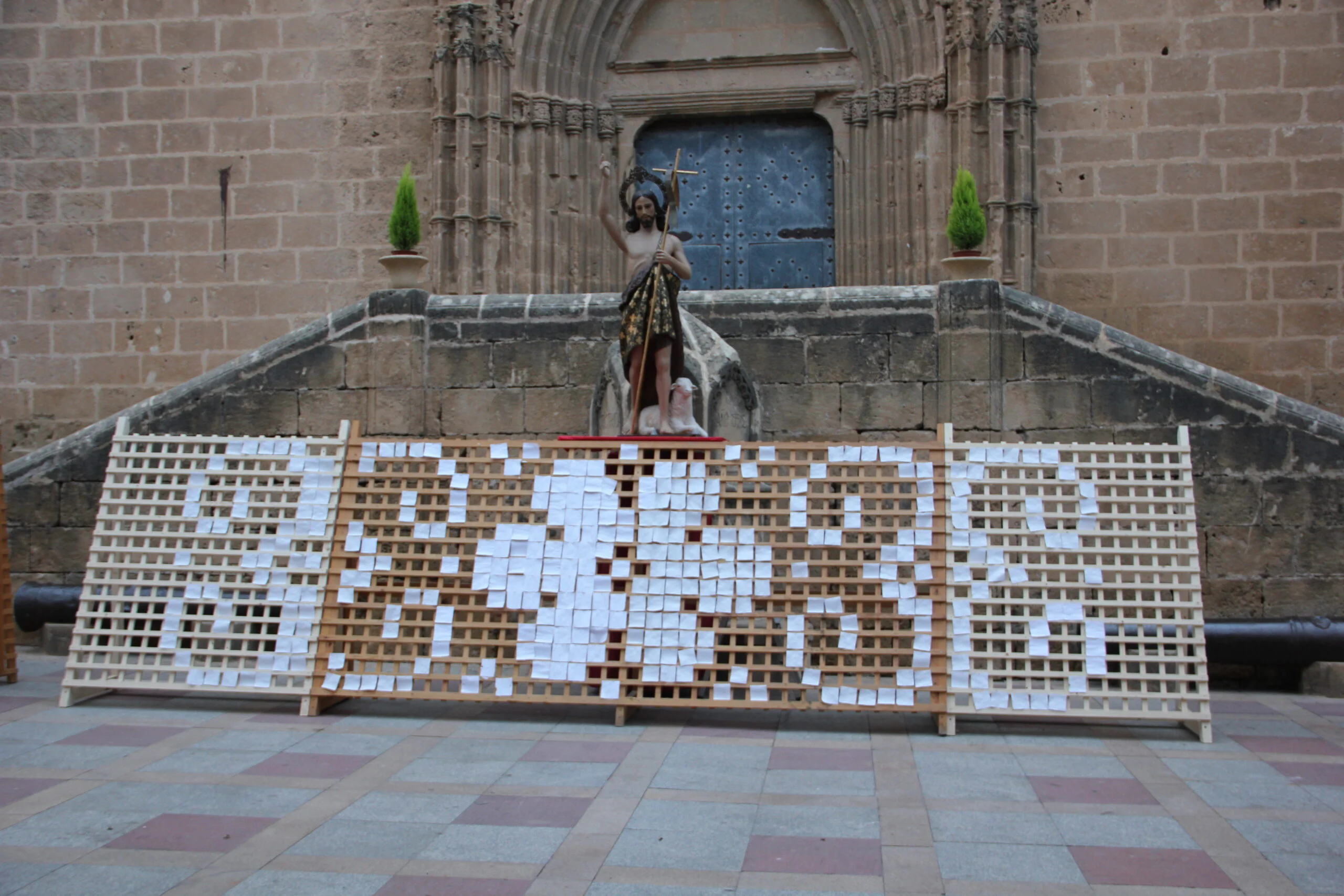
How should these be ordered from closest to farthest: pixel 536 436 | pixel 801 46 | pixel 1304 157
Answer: pixel 536 436 → pixel 1304 157 → pixel 801 46

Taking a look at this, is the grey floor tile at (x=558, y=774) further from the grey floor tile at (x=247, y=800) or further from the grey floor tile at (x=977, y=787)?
the grey floor tile at (x=977, y=787)

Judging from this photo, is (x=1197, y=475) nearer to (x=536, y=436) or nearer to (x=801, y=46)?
(x=536, y=436)

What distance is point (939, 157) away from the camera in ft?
40.0

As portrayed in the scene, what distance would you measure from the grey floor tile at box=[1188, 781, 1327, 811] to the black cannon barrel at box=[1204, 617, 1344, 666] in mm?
2330

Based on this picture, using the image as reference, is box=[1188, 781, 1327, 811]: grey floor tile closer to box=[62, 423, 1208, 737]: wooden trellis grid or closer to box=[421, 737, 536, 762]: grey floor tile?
box=[62, 423, 1208, 737]: wooden trellis grid

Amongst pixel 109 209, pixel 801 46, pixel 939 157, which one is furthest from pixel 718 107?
pixel 109 209

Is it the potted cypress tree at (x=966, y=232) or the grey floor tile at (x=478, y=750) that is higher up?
the potted cypress tree at (x=966, y=232)

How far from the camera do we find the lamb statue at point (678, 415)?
726cm

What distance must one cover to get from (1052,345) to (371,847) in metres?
5.99

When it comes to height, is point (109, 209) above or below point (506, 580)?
above

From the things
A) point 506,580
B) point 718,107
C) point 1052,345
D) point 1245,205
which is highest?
point 718,107

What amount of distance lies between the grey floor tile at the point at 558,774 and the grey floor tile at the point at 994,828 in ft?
4.50

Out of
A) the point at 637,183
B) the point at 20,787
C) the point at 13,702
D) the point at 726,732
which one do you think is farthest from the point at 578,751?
the point at 637,183

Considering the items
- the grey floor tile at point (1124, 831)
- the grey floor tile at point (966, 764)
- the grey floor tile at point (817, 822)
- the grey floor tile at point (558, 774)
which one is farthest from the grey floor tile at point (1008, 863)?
the grey floor tile at point (558, 774)
